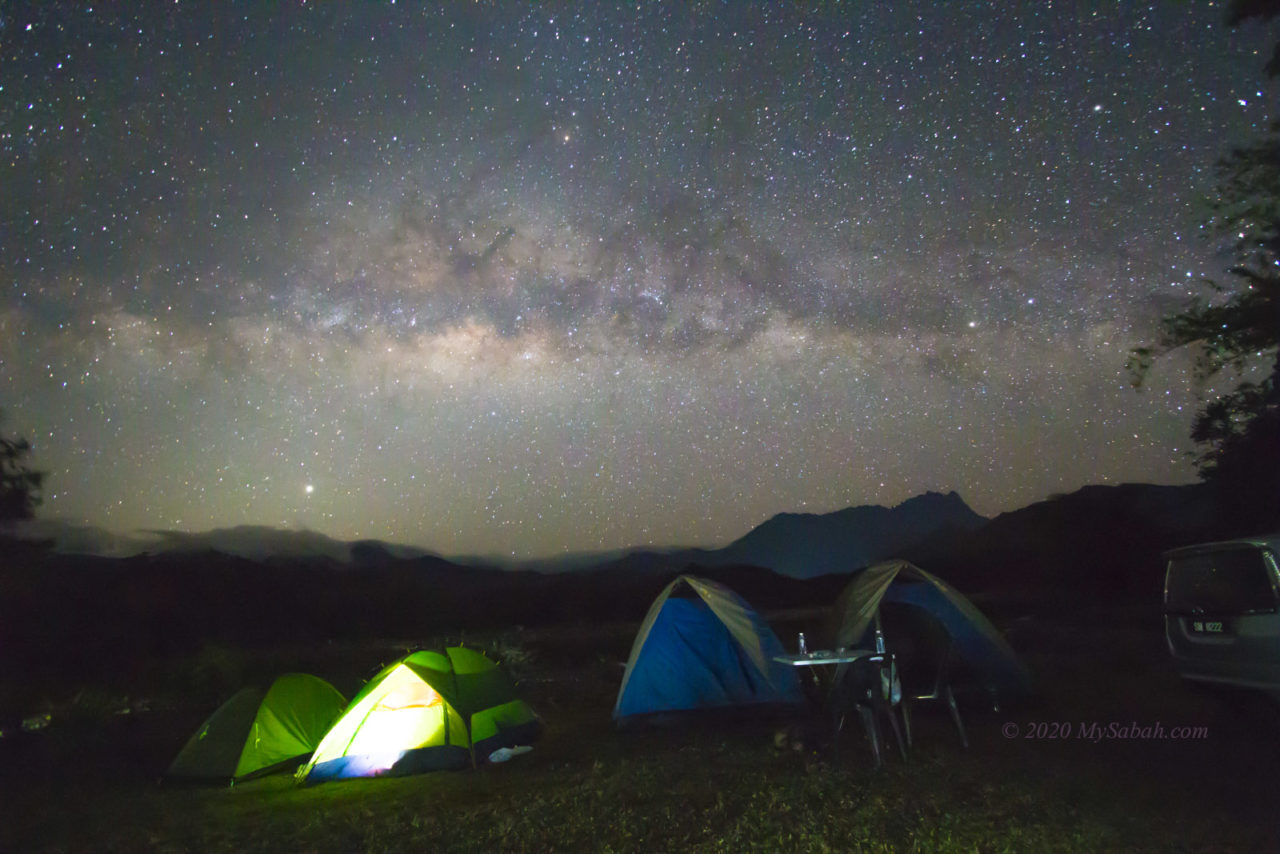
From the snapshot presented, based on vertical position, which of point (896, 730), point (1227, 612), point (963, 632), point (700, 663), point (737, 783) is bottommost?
point (737, 783)

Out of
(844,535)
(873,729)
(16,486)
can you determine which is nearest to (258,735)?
(873,729)

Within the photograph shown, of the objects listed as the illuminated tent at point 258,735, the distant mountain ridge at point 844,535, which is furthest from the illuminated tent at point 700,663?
the distant mountain ridge at point 844,535

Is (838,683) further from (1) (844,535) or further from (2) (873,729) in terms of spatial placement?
(1) (844,535)

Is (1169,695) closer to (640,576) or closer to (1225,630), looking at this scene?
(1225,630)

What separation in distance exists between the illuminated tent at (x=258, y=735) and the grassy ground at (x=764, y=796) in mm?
291

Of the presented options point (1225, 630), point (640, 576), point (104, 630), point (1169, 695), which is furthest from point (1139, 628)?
point (640, 576)

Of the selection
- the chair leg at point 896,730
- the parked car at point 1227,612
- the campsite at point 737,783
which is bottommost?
the campsite at point 737,783

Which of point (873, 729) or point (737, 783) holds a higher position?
point (873, 729)

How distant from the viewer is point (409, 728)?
8.47 metres

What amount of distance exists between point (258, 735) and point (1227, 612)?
32.0 ft

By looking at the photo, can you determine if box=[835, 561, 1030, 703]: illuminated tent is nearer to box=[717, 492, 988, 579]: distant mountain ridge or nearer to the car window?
the car window

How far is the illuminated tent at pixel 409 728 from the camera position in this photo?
8.27m

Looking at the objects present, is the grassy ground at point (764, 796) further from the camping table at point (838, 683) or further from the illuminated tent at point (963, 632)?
the illuminated tent at point (963, 632)

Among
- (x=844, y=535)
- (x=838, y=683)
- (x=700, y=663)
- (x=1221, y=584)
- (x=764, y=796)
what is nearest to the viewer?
(x=764, y=796)
